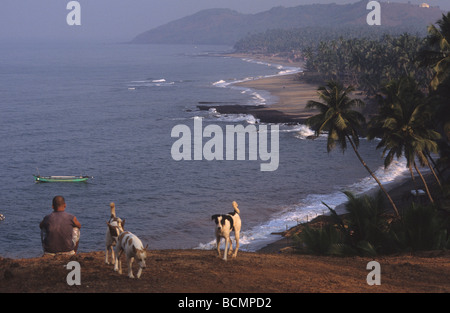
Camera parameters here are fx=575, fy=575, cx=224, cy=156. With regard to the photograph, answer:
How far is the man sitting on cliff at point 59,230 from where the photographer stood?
559 inches

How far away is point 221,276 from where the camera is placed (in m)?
14.3

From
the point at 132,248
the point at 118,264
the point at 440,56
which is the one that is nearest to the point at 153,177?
the point at 440,56

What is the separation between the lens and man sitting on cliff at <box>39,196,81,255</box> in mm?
14203

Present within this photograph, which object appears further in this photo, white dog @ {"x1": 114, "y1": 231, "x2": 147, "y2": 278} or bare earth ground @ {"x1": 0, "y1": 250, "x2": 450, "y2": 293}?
bare earth ground @ {"x1": 0, "y1": 250, "x2": 450, "y2": 293}

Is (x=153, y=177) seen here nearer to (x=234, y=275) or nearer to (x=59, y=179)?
(x=59, y=179)

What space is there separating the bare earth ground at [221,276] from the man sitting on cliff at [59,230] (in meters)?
0.47

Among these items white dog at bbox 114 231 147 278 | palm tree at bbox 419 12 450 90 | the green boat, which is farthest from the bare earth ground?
the green boat

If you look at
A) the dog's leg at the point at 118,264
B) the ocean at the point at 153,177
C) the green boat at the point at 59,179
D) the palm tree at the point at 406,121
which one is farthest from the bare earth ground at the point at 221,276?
the green boat at the point at 59,179

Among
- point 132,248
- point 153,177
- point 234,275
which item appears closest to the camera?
point 132,248

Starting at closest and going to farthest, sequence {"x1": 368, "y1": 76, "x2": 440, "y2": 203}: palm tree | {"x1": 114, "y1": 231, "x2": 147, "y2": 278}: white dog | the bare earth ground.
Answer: {"x1": 114, "y1": 231, "x2": 147, "y2": 278}: white dog
the bare earth ground
{"x1": 368, "y1": 76, "x2": 440, "y2": 203}: palm tree

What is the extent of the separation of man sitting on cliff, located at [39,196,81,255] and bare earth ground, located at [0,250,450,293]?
18.6 inches

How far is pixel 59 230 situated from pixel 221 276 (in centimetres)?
421

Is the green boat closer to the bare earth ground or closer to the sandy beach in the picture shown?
the bare earth ground

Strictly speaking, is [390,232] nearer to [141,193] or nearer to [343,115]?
[343,115]
